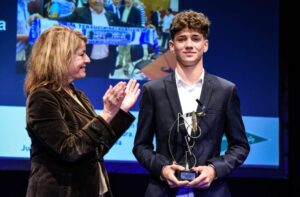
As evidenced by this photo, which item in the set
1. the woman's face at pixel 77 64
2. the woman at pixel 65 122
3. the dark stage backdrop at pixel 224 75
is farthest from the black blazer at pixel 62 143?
the dark stage backdrop at pixel 224 75

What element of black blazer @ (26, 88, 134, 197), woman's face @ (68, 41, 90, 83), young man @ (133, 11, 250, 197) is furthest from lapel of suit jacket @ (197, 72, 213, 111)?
woman's face @ (68, 41, 90, 83)

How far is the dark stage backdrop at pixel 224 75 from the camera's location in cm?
351

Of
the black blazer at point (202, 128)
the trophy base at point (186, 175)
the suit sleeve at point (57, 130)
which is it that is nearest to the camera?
the suit sleeve at point (57, 130)

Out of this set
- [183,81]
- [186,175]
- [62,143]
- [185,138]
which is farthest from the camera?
[183,81]

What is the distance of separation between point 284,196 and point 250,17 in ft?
4.71

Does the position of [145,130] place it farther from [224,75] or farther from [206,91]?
[224,75]

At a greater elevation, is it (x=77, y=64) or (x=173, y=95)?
(x=77, y=64)

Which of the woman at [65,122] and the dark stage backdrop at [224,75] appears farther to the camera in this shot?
the dark stage backdrop at [224,75]

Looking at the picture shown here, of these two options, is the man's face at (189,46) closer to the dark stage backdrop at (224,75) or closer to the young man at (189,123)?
the young man at (189,123)

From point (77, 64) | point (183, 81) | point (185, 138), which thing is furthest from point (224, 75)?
point (77, 64)

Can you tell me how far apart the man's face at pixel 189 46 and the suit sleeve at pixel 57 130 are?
18.9 inches

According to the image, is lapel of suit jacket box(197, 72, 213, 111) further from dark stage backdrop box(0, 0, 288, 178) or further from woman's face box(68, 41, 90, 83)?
dark stage backdrop box(0, 0, 288, 178)

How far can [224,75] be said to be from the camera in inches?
147

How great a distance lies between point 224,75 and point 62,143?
6.81 feet
